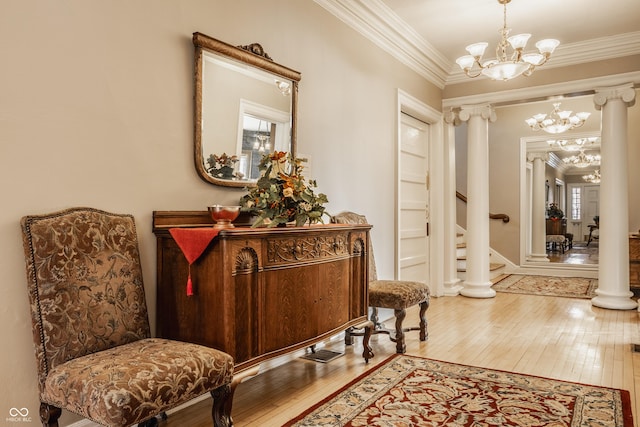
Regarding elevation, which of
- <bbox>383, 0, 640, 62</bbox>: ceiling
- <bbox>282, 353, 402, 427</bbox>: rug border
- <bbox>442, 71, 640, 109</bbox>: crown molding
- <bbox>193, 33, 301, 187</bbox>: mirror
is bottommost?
<bbox>282, 353, 402, 427</bbox>: rug border

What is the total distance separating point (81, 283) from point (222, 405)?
2.59 feet

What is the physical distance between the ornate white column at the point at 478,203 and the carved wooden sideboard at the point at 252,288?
348 centimetres

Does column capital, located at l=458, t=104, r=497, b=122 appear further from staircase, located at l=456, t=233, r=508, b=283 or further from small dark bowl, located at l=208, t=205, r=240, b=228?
small dark bowl, located at l=208, t=205, r=240, b=228

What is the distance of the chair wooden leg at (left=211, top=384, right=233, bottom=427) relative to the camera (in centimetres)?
198

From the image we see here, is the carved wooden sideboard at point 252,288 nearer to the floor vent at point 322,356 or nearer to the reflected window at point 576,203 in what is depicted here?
the floor vent at point 322,356

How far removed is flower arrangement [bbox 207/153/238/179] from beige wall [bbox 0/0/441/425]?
111 mm

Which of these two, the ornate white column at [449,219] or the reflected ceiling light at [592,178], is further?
the reflected ceiling light at [592,178]

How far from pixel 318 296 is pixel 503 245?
659 cm

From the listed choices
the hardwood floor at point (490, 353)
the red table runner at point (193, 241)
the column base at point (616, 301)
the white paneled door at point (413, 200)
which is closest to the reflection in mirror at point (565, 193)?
the column base at point (616, 301)

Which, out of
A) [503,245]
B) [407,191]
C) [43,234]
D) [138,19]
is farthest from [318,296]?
[503,245]

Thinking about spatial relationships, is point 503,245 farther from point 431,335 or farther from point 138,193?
point 138,193

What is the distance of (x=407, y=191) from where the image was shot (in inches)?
211

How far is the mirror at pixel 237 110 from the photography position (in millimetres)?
2654

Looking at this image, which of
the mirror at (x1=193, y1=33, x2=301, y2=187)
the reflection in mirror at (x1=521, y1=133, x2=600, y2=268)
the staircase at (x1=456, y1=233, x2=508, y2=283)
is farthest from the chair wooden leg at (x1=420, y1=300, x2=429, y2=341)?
the reflection in mirror at (x1=521, y1=133, x2=600, y2=268)
